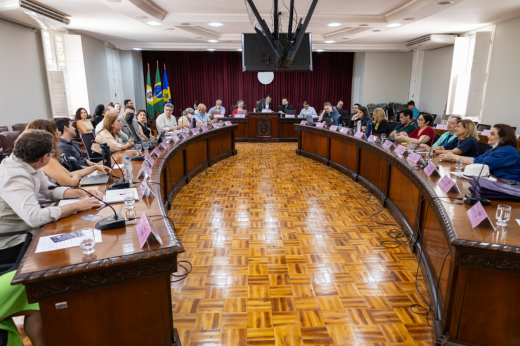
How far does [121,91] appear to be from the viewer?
35.8 ft

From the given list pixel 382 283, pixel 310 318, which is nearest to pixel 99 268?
pixel 310 318

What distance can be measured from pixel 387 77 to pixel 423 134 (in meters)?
7.53

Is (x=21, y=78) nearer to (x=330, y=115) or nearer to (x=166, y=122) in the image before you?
(x=166, y=122)

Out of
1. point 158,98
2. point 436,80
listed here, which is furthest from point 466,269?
point 158,98

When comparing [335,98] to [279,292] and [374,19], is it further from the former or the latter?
[279,292]

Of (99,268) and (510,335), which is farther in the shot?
(510,335)

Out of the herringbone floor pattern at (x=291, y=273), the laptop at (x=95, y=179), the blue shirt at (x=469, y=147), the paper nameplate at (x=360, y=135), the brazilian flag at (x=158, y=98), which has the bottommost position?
the herringbone floor pattern at (x=291, y=273)

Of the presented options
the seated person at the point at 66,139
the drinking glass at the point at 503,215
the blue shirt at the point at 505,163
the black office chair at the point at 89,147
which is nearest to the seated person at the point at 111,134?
the black office chair at the point at 89,147

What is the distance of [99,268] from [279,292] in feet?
4.45

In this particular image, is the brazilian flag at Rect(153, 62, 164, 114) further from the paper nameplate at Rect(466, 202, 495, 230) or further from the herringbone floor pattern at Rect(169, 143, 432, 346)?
the paper nameplate at Rect(466, 202, 495, 230)

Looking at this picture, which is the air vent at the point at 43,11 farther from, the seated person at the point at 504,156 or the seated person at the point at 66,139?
the seated person at the point at 504,156

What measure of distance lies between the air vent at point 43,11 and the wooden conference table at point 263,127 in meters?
4.23

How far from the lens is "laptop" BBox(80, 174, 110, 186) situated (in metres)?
2.54

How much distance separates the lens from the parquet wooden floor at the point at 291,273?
1.98m
